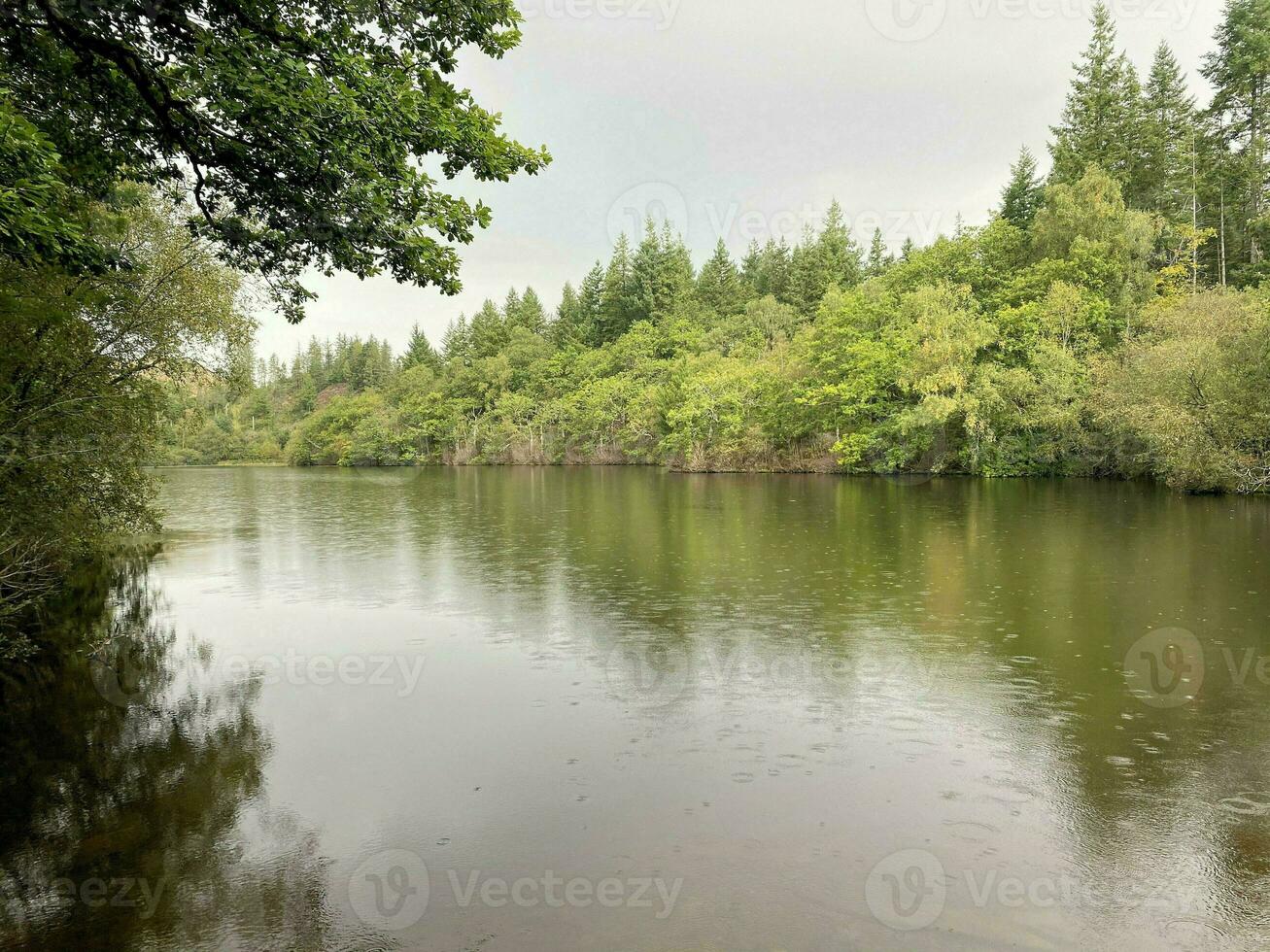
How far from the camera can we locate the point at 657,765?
643 centimetres

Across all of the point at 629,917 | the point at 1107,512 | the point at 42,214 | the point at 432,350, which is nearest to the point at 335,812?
the point at 629,917

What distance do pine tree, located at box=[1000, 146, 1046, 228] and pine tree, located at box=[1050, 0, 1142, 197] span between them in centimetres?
339

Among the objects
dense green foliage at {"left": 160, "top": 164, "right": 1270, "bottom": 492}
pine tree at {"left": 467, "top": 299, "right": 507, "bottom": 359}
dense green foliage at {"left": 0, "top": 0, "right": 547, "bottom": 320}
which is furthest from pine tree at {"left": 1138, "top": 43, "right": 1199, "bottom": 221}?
pine tree at {"left": 467, "top": 299, "right": 507, "bottom": 359}

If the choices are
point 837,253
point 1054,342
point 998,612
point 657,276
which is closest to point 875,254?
point 837,253

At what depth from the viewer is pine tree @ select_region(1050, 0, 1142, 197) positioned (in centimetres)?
5138

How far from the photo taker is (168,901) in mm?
4562

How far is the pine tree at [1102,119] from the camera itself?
2023 inches

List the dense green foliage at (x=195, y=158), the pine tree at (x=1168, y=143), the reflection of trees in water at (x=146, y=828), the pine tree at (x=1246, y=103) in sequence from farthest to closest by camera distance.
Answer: the pine tree at (x=1168, y=143), the pine tree at (x=1246, y=103), the dense green foliage at (x=195, y=158), the reflection of trees in water at (x=146, y=828)

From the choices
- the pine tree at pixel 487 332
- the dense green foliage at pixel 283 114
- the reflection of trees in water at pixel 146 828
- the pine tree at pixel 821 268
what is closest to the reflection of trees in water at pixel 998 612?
the reflection of trees in water at pixel 146 828

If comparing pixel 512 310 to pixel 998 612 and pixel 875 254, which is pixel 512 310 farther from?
pixel 998 612

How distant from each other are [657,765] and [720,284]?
307 ft

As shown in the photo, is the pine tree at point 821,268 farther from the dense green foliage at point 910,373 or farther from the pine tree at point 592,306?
the pine tree at point 592,306

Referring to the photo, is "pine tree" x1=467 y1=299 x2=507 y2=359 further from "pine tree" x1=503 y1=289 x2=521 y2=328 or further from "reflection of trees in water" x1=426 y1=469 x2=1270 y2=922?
"reflection of trees in water" x1=426 y1=469 x2=1270 y2=922

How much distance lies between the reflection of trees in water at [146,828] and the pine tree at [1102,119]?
60327 mm
